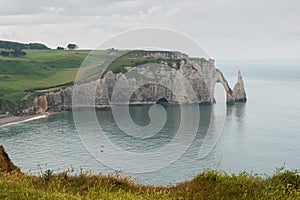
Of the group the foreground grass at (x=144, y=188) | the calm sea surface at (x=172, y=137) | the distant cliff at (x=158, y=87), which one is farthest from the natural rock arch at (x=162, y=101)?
the foreground grass at (x=144, y=188)

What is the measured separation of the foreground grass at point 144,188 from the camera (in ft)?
32.2

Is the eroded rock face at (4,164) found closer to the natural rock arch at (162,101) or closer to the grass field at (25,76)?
the grass field at (25,76)

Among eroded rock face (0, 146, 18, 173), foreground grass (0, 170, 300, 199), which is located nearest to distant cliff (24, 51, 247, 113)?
eroded rock face (0, 146, 18, 173)

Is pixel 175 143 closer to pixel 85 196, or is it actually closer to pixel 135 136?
pixel 135 136

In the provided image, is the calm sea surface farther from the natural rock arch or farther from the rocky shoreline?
the natural rock arch

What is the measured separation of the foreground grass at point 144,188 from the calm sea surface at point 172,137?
40491 mm

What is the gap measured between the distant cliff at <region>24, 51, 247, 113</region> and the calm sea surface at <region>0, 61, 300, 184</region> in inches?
488

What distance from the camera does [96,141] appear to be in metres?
89.7

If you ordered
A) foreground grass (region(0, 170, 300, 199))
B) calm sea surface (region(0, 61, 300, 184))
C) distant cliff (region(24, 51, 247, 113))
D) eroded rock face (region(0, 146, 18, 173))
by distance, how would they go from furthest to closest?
distant cliff (region(24, 51, 247, 113))
calm sea surface (region(0, 61, 300, 184))
eroded rock face (region(0, 146, 18, 173))
foreground grass (region(0, 170, 300, 199))

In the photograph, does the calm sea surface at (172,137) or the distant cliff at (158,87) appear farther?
the distant cliff at (158,87)

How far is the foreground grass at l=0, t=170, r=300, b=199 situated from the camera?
32.2 feet

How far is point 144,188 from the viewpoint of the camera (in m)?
11.3

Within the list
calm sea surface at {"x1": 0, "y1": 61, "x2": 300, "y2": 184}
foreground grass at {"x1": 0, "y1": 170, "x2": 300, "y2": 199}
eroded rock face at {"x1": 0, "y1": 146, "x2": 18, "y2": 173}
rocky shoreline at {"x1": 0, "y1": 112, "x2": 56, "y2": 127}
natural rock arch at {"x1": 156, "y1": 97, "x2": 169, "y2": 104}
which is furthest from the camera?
natural rock arch at {"x1": 156, "y1": 97, "x2": 169, "y2": 104}

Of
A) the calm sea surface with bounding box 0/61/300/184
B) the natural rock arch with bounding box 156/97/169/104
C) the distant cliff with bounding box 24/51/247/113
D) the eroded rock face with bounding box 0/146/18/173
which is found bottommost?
the calm sea surface with bounding box 0/61/300/184
